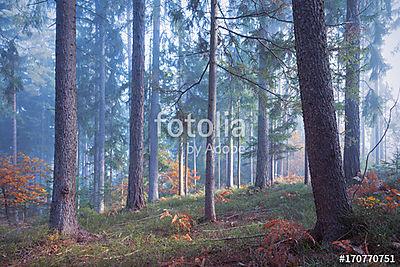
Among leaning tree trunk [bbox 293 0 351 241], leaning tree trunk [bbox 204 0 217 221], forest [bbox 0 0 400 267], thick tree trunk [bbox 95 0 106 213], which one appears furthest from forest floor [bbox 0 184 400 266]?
thick tree trunk [bbox 95 0 106 213]

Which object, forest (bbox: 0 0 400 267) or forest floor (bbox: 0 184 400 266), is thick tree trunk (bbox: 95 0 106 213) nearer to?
forest (bbox: 0 0 400 267)

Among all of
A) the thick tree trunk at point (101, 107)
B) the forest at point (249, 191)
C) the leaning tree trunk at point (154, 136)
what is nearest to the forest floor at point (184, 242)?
the forest at point (249, 191)

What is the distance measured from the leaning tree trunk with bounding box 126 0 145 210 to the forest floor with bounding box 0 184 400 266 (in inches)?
40.4

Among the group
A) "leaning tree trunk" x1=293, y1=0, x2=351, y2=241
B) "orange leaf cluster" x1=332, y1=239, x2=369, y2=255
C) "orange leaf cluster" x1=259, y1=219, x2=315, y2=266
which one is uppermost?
"leaning tree trunk" x1=293, y1=0, x2=351, y2=241

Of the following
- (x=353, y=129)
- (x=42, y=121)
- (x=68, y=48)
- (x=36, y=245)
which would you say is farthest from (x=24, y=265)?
(x=42, y=121)

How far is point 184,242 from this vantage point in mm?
5199

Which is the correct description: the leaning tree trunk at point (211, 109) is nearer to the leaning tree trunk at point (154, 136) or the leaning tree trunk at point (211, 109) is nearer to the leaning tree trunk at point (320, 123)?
the leaning tree trunk at point (320, 123)

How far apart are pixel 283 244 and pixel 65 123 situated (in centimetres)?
562

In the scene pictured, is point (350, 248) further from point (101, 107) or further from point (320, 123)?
point (101, 107)

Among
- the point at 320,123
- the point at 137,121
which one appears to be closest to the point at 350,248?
the point at 320,123

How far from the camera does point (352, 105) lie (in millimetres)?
10211

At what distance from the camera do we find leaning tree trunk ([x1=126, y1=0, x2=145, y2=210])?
10250 mm

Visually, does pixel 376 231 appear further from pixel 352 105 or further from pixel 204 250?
pixel 352 105

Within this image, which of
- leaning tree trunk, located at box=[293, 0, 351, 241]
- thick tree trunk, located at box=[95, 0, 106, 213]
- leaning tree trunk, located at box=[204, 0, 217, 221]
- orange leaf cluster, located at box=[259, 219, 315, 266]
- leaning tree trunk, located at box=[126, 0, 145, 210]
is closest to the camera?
orange leaf cluster, located at box=[259, 219, 315, 266]
